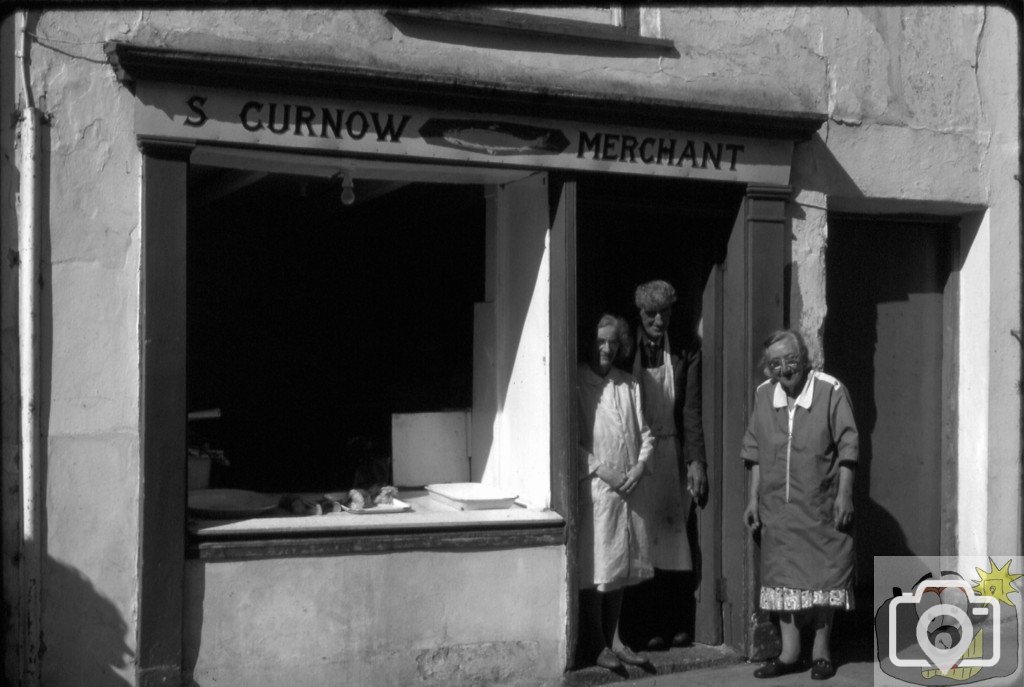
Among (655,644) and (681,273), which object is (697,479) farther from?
(681,273)

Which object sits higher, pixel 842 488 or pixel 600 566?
pixel 842 488

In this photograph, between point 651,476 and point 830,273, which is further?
point 830,273

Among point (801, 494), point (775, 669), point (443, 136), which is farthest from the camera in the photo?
point (775, 669)

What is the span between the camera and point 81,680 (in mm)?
5117

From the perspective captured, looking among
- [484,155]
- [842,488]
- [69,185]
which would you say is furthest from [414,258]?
[842,488]

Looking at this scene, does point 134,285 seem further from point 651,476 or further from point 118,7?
point 651,476

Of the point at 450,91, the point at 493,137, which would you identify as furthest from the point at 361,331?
the point at 450,91

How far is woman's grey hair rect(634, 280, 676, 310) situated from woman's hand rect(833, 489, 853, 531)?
1.29 metres

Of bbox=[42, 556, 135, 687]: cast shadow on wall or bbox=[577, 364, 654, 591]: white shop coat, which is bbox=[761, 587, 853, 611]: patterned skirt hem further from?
bbox=[42, 556, 135, 687]: cast shadow on wall

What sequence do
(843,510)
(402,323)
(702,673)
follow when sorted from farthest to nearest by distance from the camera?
(402,323) < (702,673) < (843,510)

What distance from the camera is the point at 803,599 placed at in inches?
241

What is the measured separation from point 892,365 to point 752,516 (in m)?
1.71

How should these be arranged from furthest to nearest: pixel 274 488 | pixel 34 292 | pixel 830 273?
pixel 830 273 → pixel 274 488 → pixel 34 292

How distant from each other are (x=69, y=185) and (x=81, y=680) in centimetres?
209
